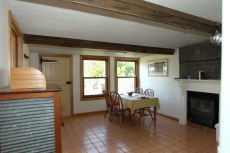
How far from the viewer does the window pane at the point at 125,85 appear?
6.32m

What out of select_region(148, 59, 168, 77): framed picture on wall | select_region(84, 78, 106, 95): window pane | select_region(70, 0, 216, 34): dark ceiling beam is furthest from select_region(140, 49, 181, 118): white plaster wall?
select_region(70, 0, 216, 34): dark ceiling beam

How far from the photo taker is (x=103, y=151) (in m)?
2.87

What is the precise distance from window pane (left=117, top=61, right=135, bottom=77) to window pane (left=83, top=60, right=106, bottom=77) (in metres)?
0.65

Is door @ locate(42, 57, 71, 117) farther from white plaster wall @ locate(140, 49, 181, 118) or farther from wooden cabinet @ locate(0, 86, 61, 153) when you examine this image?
wooden cabinet @ locate(0, 86, 61, 153)

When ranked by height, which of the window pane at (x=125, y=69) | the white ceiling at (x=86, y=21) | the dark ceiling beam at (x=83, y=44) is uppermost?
the white ceiling at (x=86, y=21)

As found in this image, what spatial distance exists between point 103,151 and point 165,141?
1.35m

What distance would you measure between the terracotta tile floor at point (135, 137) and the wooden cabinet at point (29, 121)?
201cm

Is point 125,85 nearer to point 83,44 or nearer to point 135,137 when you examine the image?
point 135,137

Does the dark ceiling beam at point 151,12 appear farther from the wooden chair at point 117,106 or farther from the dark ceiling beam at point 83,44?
the wooden chair at point 117,106

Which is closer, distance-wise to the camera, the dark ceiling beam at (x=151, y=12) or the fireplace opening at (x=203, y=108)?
the dark ceiling beam at (x=151, y=12)
